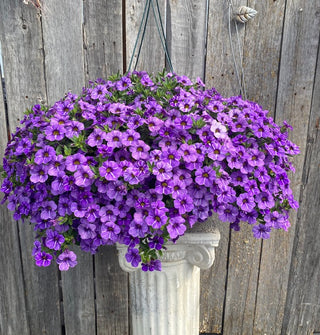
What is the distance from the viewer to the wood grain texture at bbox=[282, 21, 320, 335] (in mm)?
1953

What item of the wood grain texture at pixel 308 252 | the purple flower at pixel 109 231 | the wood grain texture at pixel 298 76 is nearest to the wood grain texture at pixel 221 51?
the wood grain texture at pixel 298 76

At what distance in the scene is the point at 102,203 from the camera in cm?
115

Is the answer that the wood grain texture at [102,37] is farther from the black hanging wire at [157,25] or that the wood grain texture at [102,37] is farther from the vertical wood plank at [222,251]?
the vertical wood plank at [222,251]

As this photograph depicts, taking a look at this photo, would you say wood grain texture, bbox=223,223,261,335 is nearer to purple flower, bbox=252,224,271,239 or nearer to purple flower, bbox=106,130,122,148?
purple flower, bbox=252,224,271,239

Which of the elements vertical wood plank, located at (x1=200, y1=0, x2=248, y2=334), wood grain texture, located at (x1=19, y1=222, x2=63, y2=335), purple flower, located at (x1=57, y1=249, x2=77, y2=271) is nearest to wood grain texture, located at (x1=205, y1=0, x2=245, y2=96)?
vertical wood plank, located at (x1=200, y1=0, x2=248, y2=334)

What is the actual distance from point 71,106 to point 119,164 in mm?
355

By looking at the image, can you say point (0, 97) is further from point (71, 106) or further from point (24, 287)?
point (24, 287)

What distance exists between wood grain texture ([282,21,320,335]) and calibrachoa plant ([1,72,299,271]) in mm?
763

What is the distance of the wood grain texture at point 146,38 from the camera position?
1.75 m

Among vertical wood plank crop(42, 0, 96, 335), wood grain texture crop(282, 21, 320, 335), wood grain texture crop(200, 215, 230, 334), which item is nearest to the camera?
vertical wood plank crop(42, 0, 96, 335)

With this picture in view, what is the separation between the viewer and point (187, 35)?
1794 millimetres

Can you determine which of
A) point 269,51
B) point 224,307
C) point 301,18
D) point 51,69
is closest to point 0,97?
point 51,69

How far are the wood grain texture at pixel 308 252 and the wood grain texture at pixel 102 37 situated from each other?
42.5 inches

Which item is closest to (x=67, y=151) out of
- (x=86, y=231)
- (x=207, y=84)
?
(x=86, y=231)
